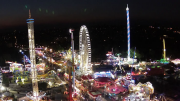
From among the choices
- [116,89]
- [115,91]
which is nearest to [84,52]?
[116,89]

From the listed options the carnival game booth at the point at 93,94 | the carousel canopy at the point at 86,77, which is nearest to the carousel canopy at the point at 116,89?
the carnival game booth at the point at 93,94

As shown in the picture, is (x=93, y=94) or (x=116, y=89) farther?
(x=116, y=89)

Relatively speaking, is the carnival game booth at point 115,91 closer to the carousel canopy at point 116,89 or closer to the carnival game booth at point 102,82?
the carousel canopy at point 116,89

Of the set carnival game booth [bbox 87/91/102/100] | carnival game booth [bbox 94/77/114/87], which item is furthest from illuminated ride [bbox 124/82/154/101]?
carnival game booth [bbox 94/77/114/87]

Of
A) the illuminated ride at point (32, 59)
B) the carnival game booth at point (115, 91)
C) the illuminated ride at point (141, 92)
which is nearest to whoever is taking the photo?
the illuminated ride at point (141, 92)

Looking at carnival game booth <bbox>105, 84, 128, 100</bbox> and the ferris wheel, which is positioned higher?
the ferris wheel

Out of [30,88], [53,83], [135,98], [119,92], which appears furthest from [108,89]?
[30,88]

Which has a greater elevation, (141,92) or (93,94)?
(141,92)

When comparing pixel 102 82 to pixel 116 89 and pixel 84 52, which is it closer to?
pixel 116 89

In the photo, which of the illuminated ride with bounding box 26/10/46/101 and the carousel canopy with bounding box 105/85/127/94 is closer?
the illuminated ride with bounding box 26/10/46/101

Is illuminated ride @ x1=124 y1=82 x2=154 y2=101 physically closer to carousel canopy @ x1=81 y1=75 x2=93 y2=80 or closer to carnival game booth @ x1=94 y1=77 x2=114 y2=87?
carnival game booth @ x1=94 y1=77 x2=114 y2=87

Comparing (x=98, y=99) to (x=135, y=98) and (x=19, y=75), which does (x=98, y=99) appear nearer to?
(x=135, y=98)
